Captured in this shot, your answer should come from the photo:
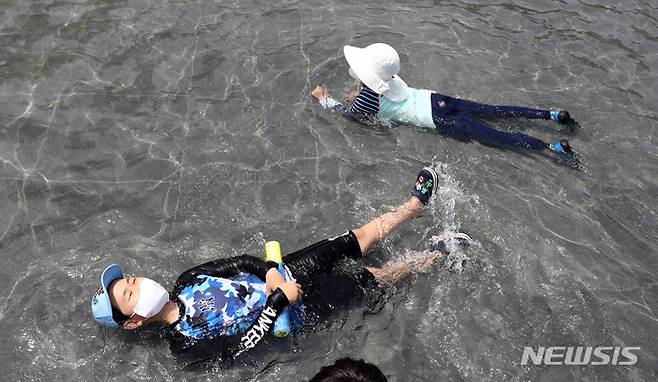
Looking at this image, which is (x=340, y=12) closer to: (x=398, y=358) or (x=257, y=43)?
(x=257, y=43)

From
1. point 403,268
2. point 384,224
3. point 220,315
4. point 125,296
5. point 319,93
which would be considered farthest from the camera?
point 319,93

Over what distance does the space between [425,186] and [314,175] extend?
1295 millimetres

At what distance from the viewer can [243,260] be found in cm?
474

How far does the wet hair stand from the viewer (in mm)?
2166

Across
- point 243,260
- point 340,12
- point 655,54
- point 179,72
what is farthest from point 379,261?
point 655,54

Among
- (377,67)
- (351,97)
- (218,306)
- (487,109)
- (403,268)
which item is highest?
(377,67)

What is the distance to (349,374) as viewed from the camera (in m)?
2.19

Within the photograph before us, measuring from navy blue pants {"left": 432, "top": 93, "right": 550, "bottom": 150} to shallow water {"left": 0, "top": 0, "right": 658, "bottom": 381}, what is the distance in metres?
0.15

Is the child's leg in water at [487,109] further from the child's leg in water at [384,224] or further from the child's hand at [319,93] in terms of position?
the child's leg in water at [384,224]

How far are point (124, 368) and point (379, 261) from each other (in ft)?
8.20

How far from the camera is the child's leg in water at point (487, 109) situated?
6594mm

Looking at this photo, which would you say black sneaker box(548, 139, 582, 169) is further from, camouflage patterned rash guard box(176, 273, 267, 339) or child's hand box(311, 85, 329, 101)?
camouflage patterned rash guard box(176, 273, 267, 339)

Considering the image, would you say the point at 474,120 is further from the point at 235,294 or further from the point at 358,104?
the point at 235,294

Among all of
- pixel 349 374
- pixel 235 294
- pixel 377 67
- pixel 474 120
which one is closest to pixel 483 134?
pixel 474 120
